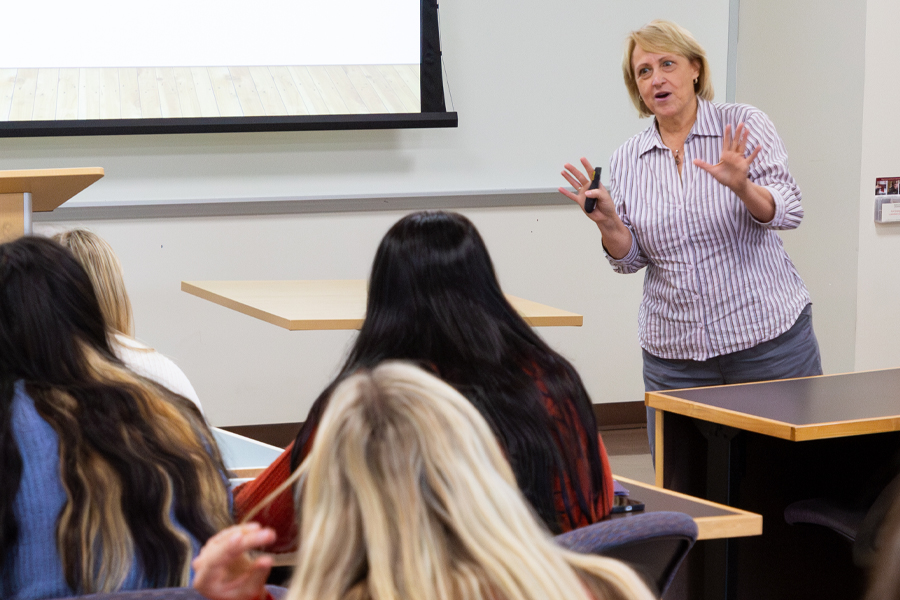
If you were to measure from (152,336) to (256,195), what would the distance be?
792 millimetres

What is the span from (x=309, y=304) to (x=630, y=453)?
92.3 inches

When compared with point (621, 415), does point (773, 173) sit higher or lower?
higher

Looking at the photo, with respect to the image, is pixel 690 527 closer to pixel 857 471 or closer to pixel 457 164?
pixel 857 471

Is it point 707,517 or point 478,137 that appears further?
point 478,137

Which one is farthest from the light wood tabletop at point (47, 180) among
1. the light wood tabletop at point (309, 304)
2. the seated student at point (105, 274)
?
the light wood tabletop at point (309, 304)

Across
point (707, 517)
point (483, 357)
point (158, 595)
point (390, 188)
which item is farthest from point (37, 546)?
point (390, 188)

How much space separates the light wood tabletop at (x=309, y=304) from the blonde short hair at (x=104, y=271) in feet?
0.97

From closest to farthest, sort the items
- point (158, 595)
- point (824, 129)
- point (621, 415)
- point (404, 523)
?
point (404, 523)
point (158, 595)
point (824, 129)
point (621, 415)

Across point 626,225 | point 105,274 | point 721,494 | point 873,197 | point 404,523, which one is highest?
point 873,197

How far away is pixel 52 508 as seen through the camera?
46.7 inches

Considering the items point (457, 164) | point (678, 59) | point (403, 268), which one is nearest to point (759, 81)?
point (457, 164)

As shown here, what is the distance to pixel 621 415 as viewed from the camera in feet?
15.4

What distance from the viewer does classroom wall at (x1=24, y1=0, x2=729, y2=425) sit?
4109mm

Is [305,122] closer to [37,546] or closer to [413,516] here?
[37,546]
